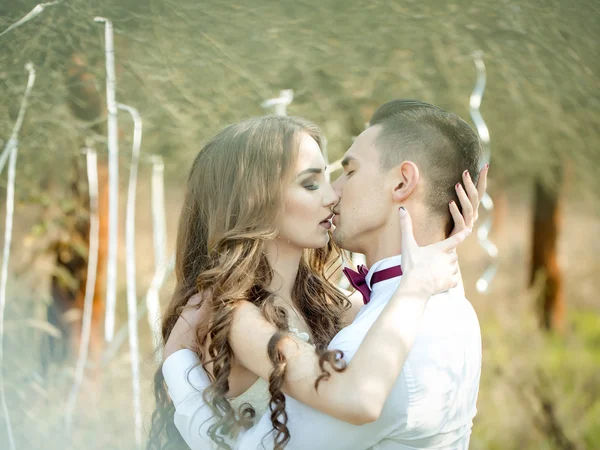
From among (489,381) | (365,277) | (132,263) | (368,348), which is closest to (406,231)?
(365,277)

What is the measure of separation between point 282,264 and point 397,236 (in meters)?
0.33

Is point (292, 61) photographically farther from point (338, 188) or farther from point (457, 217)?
point (457, 217)

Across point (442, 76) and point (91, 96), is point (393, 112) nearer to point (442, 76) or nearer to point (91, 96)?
point (442, 76)

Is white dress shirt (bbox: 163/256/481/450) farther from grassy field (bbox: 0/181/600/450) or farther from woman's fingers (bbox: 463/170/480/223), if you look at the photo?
grassy field (bbox: 0/181/600/450)

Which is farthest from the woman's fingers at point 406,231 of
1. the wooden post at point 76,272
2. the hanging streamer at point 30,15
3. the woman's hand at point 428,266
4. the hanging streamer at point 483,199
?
the wooden post at point 76,272

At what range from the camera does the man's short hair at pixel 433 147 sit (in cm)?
182

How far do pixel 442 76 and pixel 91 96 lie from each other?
144 cm

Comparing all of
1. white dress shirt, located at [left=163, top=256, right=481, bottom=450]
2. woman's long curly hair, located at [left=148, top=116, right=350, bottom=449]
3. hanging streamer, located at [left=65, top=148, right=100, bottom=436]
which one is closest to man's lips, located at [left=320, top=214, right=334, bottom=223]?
woman's long curly hair, located at [left=148, top=116, right=350, bottom=449]

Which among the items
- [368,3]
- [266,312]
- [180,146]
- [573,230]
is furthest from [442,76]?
[573,230]

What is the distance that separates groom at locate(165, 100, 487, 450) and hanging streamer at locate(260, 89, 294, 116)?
0.68 m

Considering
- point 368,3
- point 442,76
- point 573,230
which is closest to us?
point 368,3

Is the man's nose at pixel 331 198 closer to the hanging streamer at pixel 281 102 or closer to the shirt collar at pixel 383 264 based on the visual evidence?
the shirt collar at pixel 383 264

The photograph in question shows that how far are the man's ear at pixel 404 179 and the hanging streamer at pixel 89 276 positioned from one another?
1.49 metres

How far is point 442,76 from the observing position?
2.99 metres
